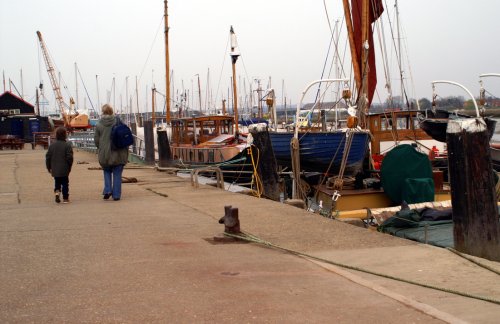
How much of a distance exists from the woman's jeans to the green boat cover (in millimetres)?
6128

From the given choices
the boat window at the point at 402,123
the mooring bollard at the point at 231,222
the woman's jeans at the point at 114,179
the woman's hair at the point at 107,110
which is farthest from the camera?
the boat window at the point at 402,123

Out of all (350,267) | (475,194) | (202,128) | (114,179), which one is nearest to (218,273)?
(350,267)

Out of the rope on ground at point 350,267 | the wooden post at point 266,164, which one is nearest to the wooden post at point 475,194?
the rope on ground at point 350,267

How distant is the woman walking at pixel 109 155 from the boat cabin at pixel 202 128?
1350cm

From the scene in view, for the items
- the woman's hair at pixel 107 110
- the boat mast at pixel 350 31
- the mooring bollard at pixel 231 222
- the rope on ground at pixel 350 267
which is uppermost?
the boat mast at pixel 350 31

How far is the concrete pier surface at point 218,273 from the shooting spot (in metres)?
4.64

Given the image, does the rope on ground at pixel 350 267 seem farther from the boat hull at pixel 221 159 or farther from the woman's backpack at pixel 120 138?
the boat hull at pixel 221 159

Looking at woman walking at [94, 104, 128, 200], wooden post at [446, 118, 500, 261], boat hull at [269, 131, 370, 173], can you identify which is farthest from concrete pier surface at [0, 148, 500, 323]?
boat hull at [269, 131, 370, 173]

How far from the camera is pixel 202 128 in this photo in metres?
25.4

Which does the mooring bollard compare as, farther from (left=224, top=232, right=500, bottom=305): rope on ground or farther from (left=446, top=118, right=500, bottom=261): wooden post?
(left=446, top=118, right=500, bottom=261): wooden post

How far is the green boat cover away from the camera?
45.5 feet

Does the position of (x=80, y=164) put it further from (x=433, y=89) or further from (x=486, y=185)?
(x=486, y=185)

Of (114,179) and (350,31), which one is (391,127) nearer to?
(350,31)

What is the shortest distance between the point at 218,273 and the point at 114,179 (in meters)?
6.04
